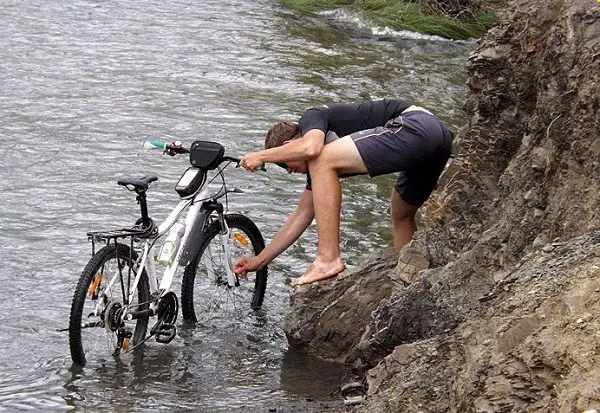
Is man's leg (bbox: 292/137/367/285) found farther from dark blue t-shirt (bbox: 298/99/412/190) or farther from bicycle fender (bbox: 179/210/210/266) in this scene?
bicycle fender (bbox: 179/210/210/266)

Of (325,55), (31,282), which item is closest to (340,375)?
(31,282)

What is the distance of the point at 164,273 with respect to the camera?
7.59 m

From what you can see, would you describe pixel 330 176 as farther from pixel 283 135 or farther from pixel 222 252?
pixel 222 252

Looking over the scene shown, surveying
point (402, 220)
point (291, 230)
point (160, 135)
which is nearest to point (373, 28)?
point (160, 135)

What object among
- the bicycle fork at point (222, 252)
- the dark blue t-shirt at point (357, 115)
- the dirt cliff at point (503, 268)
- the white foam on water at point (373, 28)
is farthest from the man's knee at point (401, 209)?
the white foam on water at point (373, 28)

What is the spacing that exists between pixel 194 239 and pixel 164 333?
0.67 meters

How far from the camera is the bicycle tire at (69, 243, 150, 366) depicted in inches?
274

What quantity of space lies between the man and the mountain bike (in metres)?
0.45

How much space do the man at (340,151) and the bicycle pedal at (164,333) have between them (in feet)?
3.02

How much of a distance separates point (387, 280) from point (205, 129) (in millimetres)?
6296

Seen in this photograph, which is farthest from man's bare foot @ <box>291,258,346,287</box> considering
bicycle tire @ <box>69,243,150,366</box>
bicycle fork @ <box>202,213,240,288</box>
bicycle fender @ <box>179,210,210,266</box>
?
bicycle tire @ <box>69,243,150,366</box>

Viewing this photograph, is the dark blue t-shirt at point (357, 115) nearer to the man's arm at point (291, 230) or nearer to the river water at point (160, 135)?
the man's arm at point (291, 230)

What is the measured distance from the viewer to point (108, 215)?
Result: 10516 millimetres

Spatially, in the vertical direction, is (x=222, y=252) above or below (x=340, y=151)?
below
